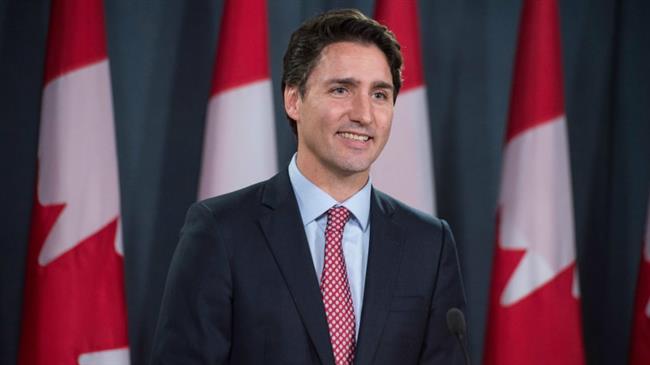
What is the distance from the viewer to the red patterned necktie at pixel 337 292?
1.72 m

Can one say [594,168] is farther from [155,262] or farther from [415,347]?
[415,347]

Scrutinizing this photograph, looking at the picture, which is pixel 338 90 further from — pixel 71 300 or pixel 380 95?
pixel 71 300

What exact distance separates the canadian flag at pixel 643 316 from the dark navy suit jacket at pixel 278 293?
52.5 inches

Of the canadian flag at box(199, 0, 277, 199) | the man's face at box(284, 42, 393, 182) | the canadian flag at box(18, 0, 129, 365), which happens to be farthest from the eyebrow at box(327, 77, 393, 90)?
the canadian flag at box(18, 0, 129, 365)

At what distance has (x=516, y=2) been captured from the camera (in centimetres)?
348

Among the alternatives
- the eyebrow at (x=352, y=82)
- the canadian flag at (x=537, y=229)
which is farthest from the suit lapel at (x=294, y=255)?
the canadian flag at (x=537, y=229)

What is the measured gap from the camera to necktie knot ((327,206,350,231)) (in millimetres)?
1832

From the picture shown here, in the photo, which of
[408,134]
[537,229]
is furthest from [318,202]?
[537,229]

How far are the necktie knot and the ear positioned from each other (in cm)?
23

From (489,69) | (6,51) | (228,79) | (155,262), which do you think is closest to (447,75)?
(489,69)

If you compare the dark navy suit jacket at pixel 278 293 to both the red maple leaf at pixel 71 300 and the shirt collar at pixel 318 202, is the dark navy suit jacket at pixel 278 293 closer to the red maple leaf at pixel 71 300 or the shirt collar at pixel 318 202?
the shirt collar at pixel 318 202

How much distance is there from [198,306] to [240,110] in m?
1.27

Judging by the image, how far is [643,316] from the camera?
9.77 ft

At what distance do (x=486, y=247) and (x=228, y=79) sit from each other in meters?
1.20
